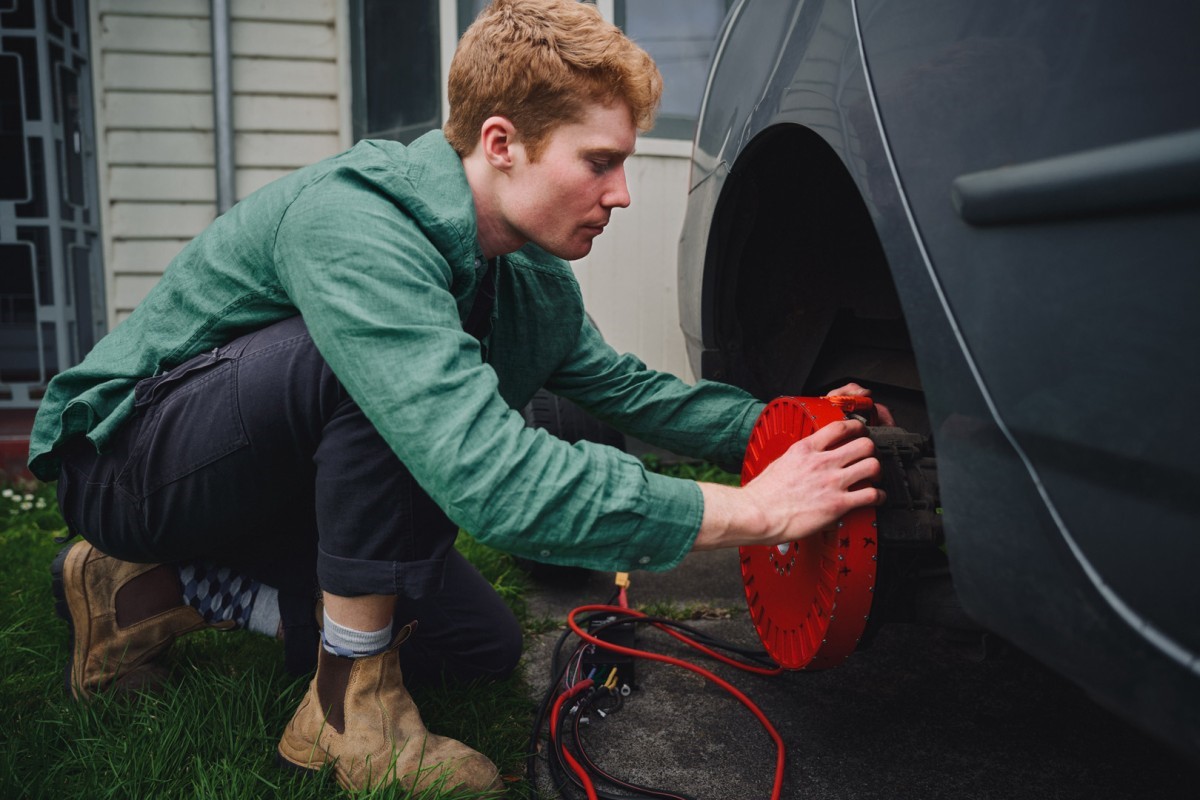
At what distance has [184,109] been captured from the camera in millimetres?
4035

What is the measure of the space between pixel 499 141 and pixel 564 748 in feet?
3.16

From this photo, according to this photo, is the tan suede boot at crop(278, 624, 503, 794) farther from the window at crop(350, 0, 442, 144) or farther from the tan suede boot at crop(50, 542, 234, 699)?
the window at crop(350, 0, 442, 144)

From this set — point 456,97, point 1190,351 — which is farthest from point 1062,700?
point 456,97

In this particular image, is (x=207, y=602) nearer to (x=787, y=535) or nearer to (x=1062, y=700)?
(x=787, y=535)

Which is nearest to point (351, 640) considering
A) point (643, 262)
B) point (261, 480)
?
point (261, 480)

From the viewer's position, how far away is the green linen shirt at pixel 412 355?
1.06 meters

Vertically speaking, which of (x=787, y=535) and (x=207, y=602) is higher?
(x=787, y=535)

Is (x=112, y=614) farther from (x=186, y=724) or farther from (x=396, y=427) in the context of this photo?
(x=396, y=427)

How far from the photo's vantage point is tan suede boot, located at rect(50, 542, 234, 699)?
160 centimetres

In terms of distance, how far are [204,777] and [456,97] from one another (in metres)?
1.09

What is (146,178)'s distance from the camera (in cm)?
404

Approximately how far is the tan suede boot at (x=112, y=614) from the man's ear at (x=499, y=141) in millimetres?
984

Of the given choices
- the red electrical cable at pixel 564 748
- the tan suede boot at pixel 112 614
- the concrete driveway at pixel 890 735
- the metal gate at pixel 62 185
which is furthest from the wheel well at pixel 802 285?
the metal gate at pixel 62 185

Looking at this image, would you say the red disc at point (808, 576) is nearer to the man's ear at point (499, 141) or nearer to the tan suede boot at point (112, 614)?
the man's ear at point (499, 141)
